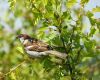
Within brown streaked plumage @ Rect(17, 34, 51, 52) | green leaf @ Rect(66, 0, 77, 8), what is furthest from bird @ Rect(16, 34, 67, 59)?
green leaf @ Rect(66, 0, 77, 8)

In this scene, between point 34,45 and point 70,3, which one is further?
point 34,45

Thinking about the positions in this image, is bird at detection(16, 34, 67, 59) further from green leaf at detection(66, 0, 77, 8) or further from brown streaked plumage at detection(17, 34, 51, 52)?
green leaf at detection(66, 0, 77, 8)

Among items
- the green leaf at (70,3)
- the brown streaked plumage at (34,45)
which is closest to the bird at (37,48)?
the brown streaked plumage at (34,45)

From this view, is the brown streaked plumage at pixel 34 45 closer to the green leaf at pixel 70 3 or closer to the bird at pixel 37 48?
the bird at pixel 37 48

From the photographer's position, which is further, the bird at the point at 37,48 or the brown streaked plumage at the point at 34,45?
the brown streaked plumage at the point at 34,45

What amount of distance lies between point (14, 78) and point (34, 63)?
0.89 feet

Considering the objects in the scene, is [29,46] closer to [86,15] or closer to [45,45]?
[45,45]

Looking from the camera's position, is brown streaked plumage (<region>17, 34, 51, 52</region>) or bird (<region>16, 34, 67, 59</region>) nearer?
bird (<region>16, 34, 67, 59</region>)

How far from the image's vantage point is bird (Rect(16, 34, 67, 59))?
3068 mm

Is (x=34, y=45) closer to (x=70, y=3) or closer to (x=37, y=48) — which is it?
(x=37, y=48)

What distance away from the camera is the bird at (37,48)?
3.07 meters

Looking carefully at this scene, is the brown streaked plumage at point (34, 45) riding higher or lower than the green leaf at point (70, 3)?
lower

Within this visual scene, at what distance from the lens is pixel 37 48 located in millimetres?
3230

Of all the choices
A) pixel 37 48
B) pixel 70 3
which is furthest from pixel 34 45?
pixel 70 3
